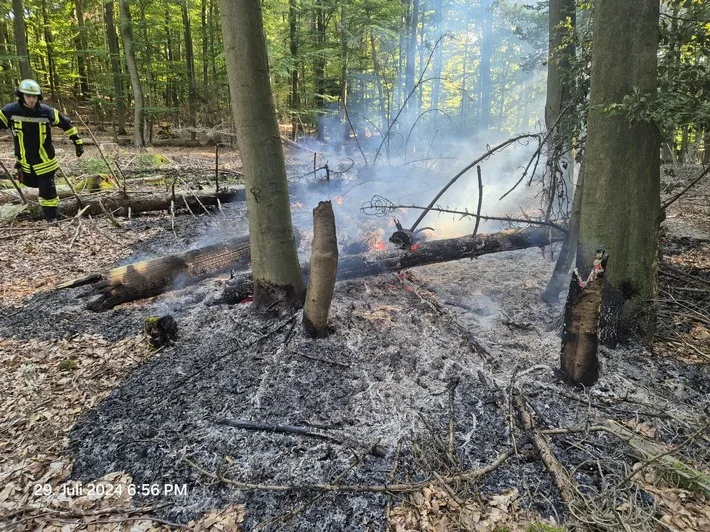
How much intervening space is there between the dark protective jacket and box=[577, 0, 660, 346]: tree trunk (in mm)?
8033

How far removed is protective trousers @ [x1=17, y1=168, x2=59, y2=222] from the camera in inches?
264

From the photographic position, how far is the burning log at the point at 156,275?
14.9 feet

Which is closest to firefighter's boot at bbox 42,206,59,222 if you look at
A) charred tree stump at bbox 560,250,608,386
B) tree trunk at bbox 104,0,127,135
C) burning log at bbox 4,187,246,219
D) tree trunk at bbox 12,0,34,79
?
burning log at bbox 4,187,246,219

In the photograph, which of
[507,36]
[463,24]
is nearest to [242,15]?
[463,24]

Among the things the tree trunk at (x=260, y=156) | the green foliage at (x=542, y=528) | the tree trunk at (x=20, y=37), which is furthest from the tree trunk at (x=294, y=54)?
the green foliage at (x=542, y=528)

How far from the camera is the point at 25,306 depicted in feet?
14.9

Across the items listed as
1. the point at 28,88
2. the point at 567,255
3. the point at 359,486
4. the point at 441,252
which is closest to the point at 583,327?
the point at 567,255

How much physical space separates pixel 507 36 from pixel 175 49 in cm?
2697

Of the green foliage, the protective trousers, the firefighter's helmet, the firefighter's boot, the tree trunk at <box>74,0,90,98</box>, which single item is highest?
the tree trunk at <box>74,0,90,98</box>

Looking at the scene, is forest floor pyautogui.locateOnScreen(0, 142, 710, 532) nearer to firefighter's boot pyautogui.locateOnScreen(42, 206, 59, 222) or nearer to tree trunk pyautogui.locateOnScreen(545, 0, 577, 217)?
tree trunk pyautogui.locateOnScreen(545, 0, 577, 217)

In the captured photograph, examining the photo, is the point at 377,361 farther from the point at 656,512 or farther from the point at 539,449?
the point at 656,512

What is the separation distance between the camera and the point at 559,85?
18.3 ft

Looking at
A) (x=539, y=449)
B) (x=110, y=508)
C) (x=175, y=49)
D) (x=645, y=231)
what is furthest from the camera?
(x=175, y=49)

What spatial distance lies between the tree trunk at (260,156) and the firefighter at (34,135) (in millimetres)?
4824
